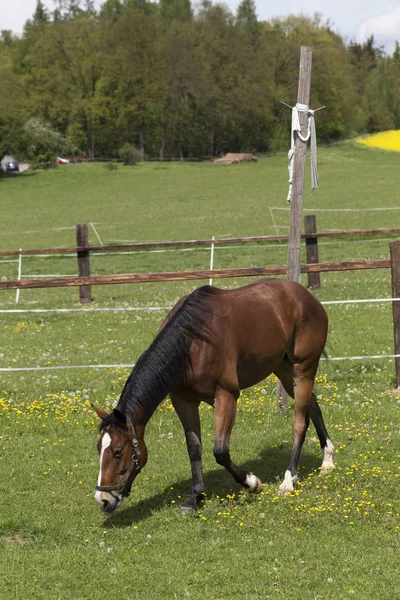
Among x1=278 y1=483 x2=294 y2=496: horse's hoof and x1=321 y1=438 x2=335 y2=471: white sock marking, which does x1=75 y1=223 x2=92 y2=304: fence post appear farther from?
x1=278 y1=483 x2=294 y2=496: horse's hoof

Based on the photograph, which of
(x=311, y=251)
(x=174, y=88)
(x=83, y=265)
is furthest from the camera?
(x=174, y=88)

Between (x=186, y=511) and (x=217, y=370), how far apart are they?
1.30 meters

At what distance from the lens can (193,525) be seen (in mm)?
6570

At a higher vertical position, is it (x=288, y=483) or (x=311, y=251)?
(x=288, y=483)

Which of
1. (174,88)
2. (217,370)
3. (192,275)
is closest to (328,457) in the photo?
(217,370)

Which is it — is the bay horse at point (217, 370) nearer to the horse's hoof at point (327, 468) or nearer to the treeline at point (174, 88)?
the horse's hoof at point (327, 468)

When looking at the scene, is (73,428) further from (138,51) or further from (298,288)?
(138,51)

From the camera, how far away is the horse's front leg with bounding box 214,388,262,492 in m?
6.83

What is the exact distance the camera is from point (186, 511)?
6.82 meters

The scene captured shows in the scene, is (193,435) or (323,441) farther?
(323,441)

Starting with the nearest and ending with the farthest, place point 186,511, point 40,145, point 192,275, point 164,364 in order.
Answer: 1. point 164,364
2. point 186,511
3. point 192,275
4. point 40,145

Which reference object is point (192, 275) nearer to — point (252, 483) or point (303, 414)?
point (303, 414)

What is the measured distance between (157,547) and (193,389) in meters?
1.43

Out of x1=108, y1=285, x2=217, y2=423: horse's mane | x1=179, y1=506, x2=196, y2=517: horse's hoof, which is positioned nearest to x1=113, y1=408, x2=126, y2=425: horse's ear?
x1=108, y1=285, x2=217, y2=423: horse's mane
